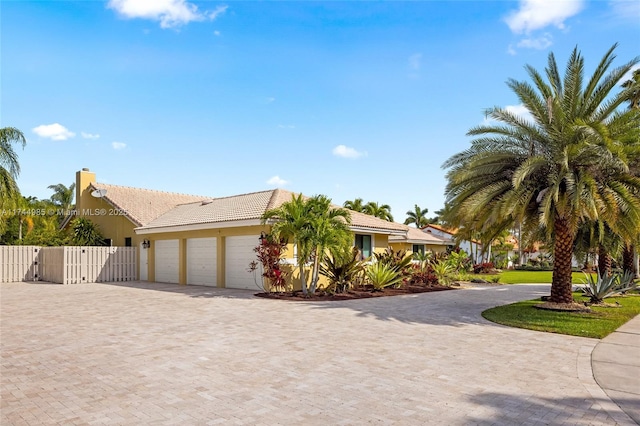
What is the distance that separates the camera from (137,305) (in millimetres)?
14516

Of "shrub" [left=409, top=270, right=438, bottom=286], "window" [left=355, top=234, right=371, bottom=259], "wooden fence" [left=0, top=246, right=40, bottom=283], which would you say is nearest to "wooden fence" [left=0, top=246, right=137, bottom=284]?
"wooden fence" [left=0, top=246, right=40, bottom=283]

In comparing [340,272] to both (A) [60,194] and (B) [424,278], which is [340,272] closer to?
(B) [424,278]

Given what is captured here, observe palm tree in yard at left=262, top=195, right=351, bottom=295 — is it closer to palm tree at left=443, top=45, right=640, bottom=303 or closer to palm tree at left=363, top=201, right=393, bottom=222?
palm tree at left=443, top=45, right=640, bottom=303

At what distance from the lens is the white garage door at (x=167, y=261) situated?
24.0 meters

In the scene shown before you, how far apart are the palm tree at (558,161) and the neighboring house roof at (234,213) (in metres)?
8.32

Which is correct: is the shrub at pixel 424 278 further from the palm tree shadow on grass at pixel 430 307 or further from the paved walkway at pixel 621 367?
the paved walkway at pixel 621 367

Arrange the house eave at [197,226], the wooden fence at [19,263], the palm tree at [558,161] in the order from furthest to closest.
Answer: the wooden fence at [19,263] → the house eave at [197,226] → the palm tree at [558,161]

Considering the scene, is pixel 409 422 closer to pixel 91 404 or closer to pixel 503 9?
pixel 91 404

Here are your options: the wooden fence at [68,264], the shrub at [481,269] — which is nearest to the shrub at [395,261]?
the wooden fence at [68,264]

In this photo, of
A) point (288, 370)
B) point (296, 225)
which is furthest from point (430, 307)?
point (288, 370)

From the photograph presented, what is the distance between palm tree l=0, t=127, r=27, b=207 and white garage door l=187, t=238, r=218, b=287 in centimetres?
979

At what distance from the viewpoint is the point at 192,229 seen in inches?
859

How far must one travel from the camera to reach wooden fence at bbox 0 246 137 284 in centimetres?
2427

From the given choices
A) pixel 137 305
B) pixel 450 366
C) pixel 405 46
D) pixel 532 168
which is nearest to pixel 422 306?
pixel 532 168
